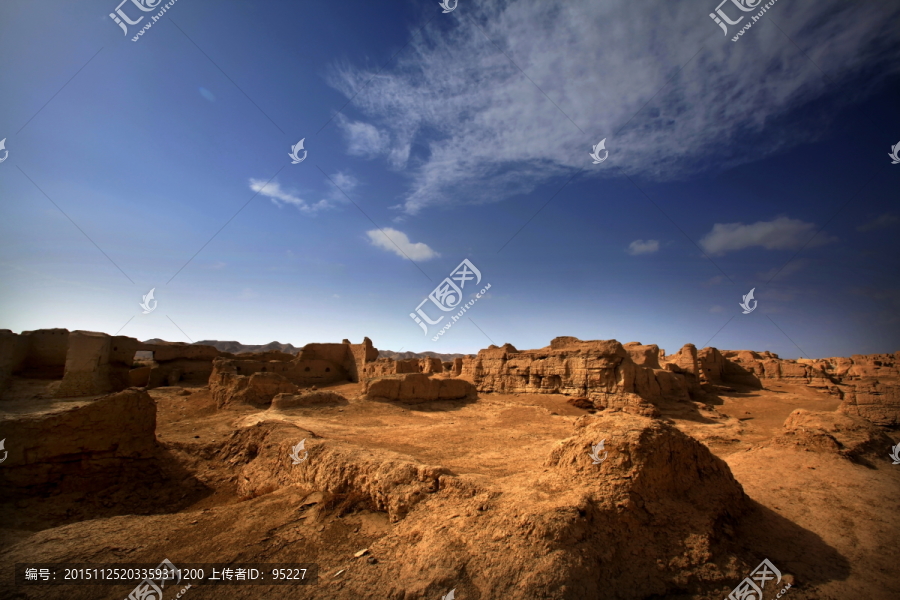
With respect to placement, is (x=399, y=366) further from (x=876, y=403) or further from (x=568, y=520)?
(x=568, y=520)

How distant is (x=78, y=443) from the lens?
664cm

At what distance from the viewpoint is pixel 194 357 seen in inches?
1015

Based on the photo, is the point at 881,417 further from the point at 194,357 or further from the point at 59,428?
the point at 194,357

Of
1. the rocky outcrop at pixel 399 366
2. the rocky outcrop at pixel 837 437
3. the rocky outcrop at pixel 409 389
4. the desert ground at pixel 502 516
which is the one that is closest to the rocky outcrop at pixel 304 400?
the rocky outcrop at pixel 409 389

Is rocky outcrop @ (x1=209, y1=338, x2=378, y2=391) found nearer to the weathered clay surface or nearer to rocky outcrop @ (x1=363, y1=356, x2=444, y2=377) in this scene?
rocky outcrop @ (x1=363, y1=356, x2=444, y2=377)

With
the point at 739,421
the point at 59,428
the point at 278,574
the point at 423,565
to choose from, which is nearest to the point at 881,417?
the point at 739,421

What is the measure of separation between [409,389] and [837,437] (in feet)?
45.3

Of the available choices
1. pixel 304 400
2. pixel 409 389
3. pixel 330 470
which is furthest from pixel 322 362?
pixel 330 470

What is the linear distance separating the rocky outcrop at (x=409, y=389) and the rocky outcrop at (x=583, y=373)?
364 cm

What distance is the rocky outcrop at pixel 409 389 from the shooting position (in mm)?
16297

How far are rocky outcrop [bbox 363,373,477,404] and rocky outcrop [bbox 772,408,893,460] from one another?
12.7 metres

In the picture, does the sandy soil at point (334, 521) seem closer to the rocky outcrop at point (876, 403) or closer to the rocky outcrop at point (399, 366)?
the rocky outcrop at point (876, 403)

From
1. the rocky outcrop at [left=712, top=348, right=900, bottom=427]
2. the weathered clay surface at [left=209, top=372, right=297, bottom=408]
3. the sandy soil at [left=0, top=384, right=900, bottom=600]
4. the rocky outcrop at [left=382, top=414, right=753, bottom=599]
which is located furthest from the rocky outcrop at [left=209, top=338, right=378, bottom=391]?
the rocky outcrop at [left=712, top=348, right=900, bottom=427]

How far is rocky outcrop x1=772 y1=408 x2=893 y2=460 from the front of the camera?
6836mm
